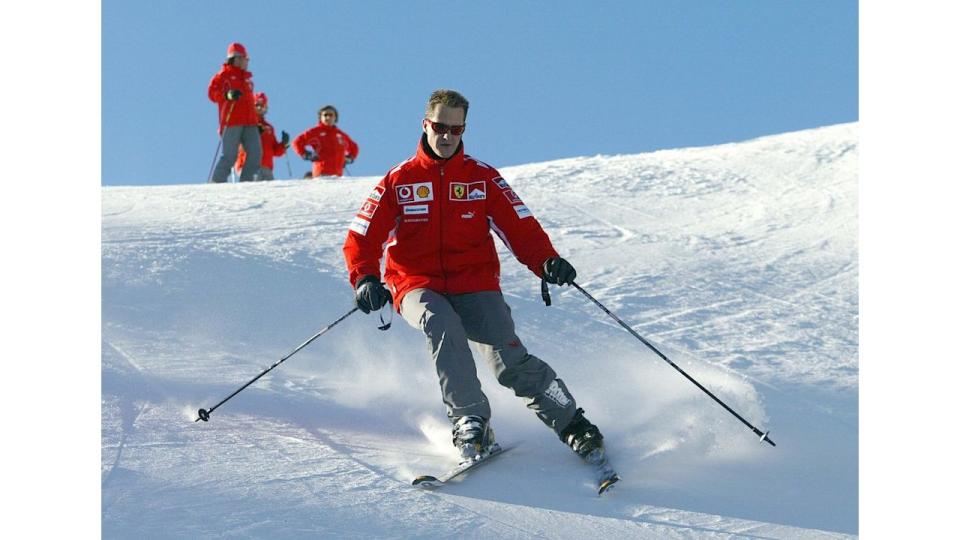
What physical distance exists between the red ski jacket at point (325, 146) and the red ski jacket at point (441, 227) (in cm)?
945

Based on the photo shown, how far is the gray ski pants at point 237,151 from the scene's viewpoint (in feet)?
41.1

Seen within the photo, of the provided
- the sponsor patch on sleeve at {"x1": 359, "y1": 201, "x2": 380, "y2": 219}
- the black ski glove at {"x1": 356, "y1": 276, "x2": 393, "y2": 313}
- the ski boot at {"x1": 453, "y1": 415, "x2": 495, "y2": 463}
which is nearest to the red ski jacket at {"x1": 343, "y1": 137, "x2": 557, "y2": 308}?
the sponsor patch on sleeve at {"x1": 359, "y1": 201, "x2": 380, "y2": 219}

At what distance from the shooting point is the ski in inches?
177

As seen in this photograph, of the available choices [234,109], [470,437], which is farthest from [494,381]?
→ [234,109]

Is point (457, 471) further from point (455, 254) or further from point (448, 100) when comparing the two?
point (448, 100)

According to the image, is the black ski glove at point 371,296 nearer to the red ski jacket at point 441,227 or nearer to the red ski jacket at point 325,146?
the red ski jacket at point 441,227

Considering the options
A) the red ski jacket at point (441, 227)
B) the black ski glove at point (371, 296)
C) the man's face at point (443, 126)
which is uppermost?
the man's face at point (443, 126)

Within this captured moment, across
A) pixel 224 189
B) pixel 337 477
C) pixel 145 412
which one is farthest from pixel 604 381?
pixel 224 189

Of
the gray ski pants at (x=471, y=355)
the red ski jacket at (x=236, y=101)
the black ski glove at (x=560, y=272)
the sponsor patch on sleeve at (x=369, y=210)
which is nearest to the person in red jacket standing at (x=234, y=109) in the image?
the red ski jacket at (x=236, y=101)

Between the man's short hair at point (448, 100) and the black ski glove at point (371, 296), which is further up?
the man's short hair at point (448, 100)

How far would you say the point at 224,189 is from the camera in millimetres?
10688

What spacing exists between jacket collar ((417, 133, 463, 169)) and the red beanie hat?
26.5 ft

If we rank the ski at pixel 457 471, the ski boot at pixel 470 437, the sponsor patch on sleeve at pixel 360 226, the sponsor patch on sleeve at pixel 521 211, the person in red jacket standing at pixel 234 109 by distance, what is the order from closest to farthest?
the ski at pixel 457 471, the ski boot at pixel 470 437, the sponsor patch on sleeve at pixel 360 226, the sponsor patch on sleeve at pixel 521 211, the person in red jacket standing at pixel 234 109

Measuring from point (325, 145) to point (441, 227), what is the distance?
381 inches
